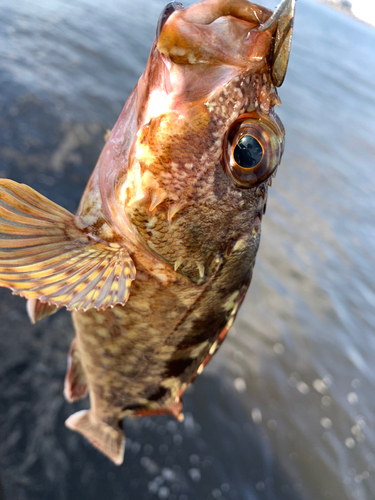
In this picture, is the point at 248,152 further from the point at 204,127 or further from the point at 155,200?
the point at 155,200

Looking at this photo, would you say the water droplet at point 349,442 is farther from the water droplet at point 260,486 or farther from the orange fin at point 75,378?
the orange fin at point 75,378

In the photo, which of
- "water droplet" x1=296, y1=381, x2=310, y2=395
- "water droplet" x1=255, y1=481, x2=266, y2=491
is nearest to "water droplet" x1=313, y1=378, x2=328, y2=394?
"water droplet" x1=296, y1=381, x2=310, y2=395

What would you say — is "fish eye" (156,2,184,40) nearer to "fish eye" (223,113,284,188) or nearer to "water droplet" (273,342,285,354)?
"fish eye" (223,113,284,188)

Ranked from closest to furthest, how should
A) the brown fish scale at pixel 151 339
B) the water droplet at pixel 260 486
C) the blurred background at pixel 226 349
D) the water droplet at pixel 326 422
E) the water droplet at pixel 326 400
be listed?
the brown fish scale at pixel 151 339 → the blurred background at pixel 226 349 → the water droplet at pixel 260 486 → the water droplet at pixel 326 422 → the water droplet at pixel 326 400

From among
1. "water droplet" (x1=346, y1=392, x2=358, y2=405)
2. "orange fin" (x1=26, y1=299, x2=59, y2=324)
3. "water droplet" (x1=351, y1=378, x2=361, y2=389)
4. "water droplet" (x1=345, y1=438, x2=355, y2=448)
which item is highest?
"orange fin" (x1=26, y1=299, x2=59, y2=324)

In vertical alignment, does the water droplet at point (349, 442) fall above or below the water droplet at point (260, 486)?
above

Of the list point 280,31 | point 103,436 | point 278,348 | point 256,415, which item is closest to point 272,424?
point 256,415

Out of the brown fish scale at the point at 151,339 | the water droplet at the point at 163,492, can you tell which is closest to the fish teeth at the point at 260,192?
the brown fish scale at the point at 151,339
